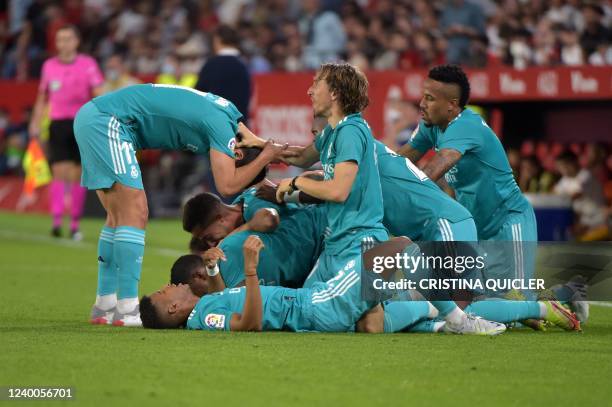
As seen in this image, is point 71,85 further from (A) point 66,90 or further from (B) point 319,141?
(B) point 319,141

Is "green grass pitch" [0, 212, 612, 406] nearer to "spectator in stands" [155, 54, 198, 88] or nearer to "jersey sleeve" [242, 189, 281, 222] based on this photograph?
"jersey sleeve" [242, 189, 281, 222]

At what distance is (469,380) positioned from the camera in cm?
607

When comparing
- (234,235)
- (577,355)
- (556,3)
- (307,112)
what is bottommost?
(577,355)

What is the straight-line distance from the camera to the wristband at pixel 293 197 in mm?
8241

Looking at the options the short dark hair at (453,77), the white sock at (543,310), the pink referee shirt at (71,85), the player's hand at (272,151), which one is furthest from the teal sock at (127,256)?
the pink referee shirt at (71,85)

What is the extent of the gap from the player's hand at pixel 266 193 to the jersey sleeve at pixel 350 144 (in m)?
1.00

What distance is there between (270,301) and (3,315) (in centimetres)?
213

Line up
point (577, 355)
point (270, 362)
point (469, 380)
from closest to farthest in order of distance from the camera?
point (469, 380), point (270, 362), point (577, 355)

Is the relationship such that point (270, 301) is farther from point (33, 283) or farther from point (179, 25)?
point (179, 25)

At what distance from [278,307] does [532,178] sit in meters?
8.68

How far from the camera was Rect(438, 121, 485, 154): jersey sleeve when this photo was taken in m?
8.66

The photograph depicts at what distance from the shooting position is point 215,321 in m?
7.86

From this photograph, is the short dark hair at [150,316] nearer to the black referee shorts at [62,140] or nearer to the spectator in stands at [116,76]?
the black referee shorts at [62,140]

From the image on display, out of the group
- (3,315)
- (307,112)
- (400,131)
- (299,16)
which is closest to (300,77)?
(307,112)
